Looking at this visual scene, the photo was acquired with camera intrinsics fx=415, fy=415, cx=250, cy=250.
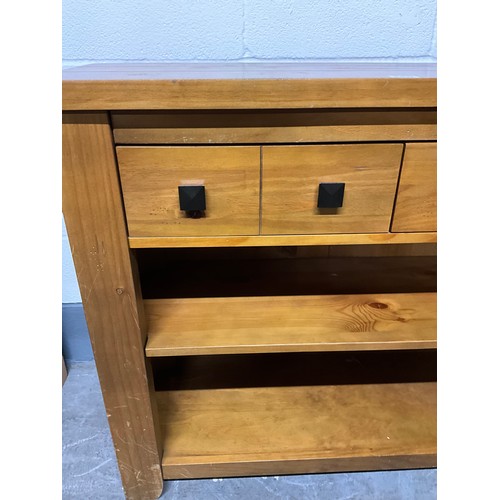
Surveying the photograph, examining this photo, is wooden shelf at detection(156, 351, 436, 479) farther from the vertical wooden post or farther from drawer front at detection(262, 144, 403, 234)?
drawer front at detection(262, 144, 403, 234)

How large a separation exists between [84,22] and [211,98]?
0.51 meters

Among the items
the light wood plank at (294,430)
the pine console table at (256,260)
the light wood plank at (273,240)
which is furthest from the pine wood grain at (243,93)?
the light wood plank at (294,430)

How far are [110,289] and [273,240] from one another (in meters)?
0.25

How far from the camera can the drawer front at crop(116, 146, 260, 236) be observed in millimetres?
526

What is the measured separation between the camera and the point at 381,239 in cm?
60

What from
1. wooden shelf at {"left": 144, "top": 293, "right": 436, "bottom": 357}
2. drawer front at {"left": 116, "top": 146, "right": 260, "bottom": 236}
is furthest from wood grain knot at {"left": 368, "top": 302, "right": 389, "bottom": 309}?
drawer front at {"left": 116, "top": 146, "right": 260, "bottom": 236}

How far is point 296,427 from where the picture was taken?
865 mm

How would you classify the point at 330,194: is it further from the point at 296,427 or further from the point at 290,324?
the point at 296,427

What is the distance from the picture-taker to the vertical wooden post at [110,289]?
1.67 ft

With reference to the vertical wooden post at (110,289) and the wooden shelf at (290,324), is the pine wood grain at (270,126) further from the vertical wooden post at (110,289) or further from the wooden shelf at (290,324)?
the wooden shelf at (290,324)

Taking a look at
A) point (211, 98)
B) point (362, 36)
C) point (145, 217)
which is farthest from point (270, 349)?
point (362, 36)

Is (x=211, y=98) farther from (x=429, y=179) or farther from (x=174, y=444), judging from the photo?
(x=174, y=444)

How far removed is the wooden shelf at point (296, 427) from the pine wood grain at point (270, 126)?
61cm

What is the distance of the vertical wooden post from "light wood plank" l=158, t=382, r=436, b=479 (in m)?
0.09
